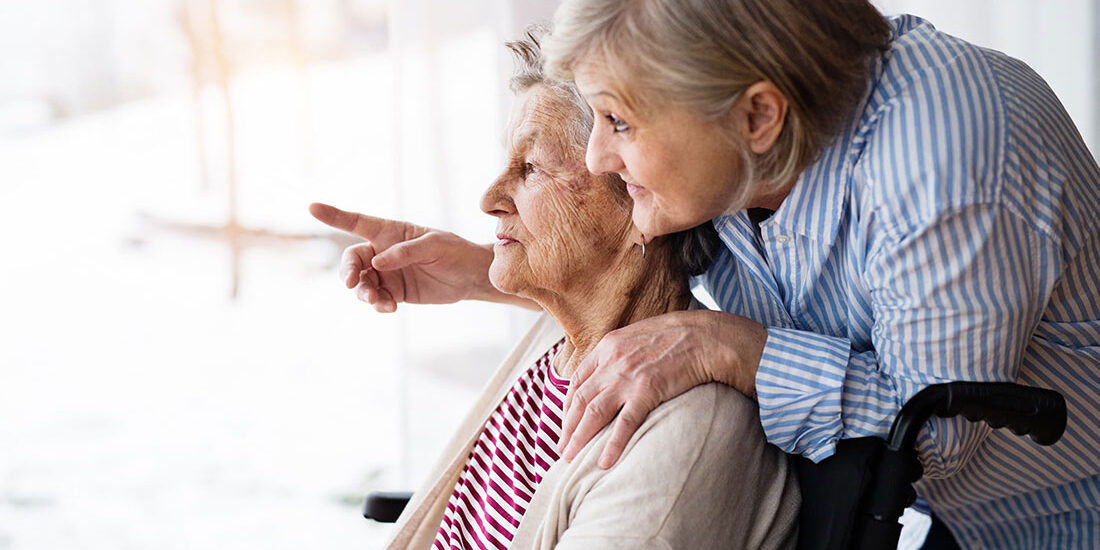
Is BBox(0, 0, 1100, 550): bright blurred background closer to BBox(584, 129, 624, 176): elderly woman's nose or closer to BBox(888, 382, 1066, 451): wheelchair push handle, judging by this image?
BBox(584, 129, 624, 176): elderly woman's nose

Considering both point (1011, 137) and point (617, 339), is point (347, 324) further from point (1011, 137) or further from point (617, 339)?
point (1011, 137)

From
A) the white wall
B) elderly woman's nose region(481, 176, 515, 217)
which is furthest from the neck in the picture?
the white wall

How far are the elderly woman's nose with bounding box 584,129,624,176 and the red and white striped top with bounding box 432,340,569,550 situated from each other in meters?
0.40

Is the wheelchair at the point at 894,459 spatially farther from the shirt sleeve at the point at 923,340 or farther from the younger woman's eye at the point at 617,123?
the younger woman's eye at the point at 617,123

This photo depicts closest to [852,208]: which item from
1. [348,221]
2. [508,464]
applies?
[508,464]

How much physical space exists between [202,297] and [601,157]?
378 cm

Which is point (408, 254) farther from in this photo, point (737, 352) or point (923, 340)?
point (923, 340)

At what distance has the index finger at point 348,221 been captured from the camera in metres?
1.64

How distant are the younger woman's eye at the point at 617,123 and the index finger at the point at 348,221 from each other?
644 millimetres

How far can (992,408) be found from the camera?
1.02 meters

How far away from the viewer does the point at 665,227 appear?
1.19 meters

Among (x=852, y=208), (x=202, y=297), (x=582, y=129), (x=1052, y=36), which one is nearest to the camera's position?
(x=852, y=208)

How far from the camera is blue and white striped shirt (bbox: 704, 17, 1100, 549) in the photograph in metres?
1.04

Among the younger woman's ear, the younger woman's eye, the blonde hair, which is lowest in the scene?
the younger woman's eye
